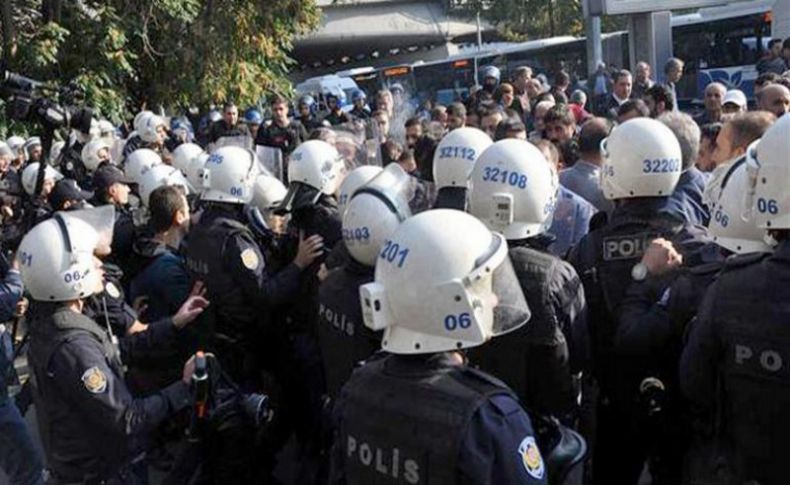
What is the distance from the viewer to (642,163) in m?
4.04

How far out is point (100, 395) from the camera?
3.67 m

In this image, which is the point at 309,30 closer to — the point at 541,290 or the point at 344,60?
the point at 541,290

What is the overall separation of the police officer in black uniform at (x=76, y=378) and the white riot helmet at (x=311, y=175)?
5.17ft

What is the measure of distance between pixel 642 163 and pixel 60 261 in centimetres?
251

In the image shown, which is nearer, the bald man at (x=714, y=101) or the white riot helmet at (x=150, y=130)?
the bald man at (x=714, y=101)

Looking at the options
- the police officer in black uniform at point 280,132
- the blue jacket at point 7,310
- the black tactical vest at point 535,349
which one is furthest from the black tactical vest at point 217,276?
the police officer in black uniform at point 280,132

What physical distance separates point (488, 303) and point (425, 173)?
4650 mm

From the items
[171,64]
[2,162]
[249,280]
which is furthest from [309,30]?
[249,280]

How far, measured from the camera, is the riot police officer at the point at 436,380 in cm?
242

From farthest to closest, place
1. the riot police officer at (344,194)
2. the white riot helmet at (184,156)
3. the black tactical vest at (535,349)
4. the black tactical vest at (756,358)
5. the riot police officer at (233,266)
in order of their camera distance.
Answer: the white riot helmet at (184,156) → the riot police officer at (233,266) → the riot police officer at (344,194) → the black tactical vest at (535,349) → the black tactical vest at (756,358)

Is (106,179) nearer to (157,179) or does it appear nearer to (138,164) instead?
(157,179)

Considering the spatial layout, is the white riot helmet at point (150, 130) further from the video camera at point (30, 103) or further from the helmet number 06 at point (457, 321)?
the helmet number 06 at point (457, 321)

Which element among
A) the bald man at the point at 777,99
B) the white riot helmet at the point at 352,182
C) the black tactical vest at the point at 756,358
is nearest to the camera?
the black tactical vest at the point at 756,358

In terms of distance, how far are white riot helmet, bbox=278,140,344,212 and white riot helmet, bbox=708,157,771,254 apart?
8.25 ft
